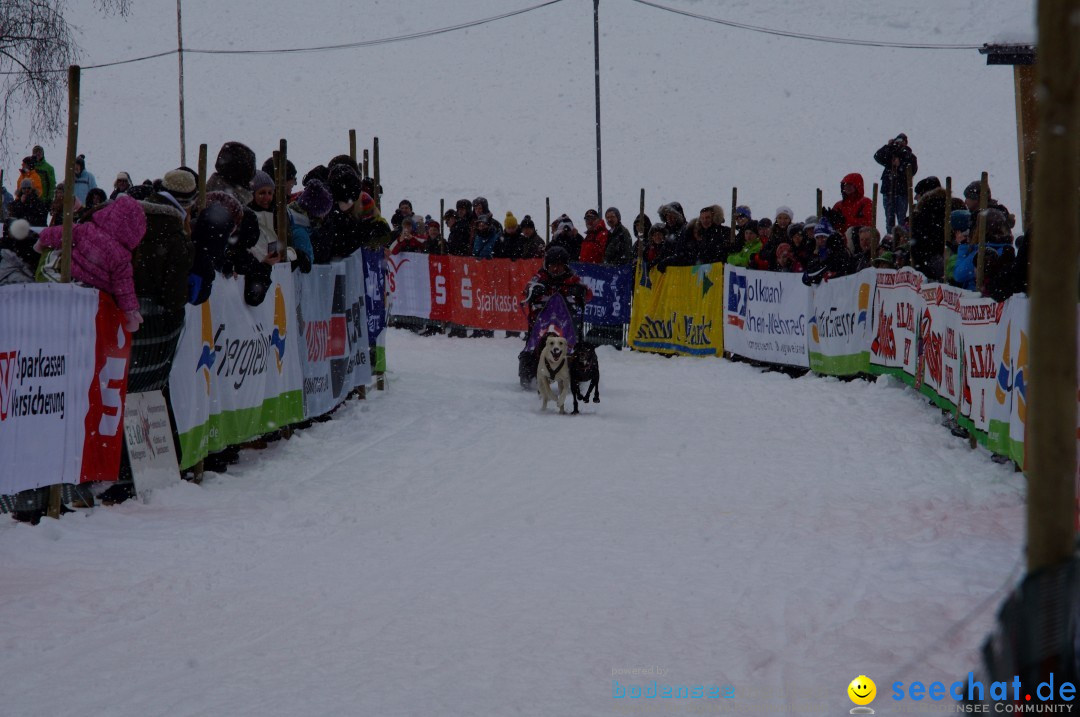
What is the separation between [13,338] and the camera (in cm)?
635

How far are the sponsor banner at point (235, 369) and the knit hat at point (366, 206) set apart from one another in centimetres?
191

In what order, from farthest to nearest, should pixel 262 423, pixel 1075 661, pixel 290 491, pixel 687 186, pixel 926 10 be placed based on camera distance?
pixel 926 10, pixel 687 186, pixel 262 423, pixel 290 491, pixel 1075 661

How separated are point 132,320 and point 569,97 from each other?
249 feet

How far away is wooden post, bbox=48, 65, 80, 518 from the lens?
657cm

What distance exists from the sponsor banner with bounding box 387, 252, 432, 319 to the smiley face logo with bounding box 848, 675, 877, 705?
1845 centimetres

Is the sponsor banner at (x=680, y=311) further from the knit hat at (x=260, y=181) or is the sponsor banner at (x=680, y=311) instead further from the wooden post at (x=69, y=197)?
the wooden post at (x=69, y=197)

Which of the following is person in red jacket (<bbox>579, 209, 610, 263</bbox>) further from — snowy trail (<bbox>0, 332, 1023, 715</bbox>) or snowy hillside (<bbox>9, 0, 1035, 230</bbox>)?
snowy hillside (<bbox>9, 0, 1035, 230</bbox>)

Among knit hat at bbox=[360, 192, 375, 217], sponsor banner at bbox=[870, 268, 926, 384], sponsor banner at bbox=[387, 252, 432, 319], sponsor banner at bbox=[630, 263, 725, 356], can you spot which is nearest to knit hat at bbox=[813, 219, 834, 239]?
sponsor banner at bbox=[870, 268, 926, 384]

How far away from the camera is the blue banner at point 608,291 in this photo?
19.6m

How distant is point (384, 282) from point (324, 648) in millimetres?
9598

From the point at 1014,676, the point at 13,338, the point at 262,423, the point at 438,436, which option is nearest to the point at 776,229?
the point at 438,436

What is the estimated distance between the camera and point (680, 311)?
18328 mm

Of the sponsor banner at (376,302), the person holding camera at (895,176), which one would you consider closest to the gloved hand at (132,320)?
the sponsor banner at (376,302)

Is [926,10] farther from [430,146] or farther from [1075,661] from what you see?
[1075,661]
